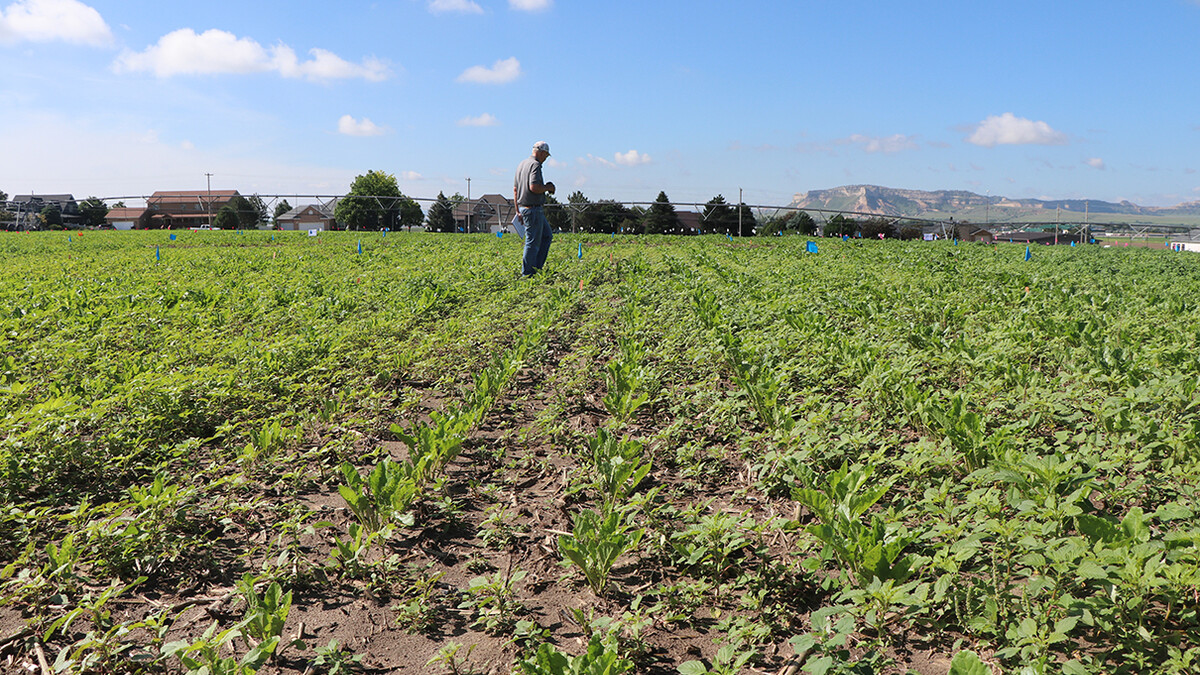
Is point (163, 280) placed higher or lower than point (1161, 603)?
higher

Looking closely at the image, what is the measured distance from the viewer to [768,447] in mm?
3730

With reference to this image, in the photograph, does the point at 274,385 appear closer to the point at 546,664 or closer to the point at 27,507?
the point at 27,507

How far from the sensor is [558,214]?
3988 cm

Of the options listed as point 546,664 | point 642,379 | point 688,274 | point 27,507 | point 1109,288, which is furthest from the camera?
point 688,274

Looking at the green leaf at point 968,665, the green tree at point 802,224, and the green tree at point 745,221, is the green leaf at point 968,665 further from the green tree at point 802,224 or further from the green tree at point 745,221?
the green tree at point 802,224

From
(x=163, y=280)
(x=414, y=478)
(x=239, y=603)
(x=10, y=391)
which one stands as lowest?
(x=239, y=603)

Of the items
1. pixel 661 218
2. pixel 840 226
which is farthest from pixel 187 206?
pixel 840 226

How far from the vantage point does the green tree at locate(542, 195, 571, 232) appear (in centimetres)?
3900

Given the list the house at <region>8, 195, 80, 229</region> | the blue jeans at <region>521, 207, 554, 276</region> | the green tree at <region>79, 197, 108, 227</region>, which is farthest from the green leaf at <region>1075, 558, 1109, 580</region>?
the green tree at <region>79, 197, 108, 227</region>

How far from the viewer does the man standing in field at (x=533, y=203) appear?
10383mm

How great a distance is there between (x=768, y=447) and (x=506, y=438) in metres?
1.65

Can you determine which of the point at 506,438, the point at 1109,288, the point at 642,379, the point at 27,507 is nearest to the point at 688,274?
the point at 1109,288

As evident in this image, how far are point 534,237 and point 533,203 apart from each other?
1.92 ft

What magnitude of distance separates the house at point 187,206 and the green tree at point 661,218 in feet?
86.2
